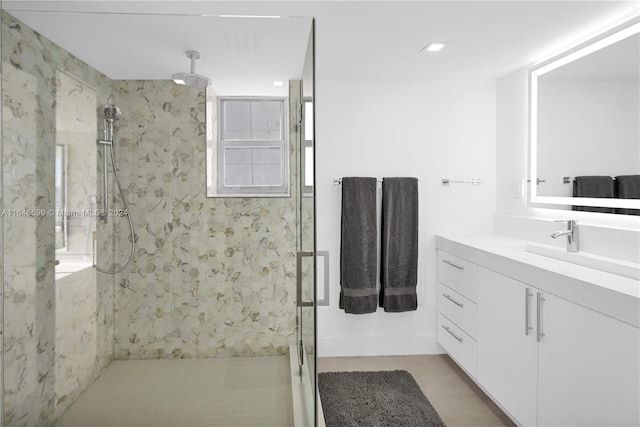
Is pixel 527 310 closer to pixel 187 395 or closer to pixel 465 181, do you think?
pixel 465 181

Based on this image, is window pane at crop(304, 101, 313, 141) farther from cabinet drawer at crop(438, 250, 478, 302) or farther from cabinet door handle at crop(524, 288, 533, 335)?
cabinet drawer at crop(438, 250, 478, 302)

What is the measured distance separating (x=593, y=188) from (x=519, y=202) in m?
0.67

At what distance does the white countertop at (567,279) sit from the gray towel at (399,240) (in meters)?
0.46

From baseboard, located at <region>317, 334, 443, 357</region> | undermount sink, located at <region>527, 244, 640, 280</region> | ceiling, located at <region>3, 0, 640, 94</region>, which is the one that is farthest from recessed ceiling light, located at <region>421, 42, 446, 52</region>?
baseboard, located at <region>317, 334, 443, 357</region>

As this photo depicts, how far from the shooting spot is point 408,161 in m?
3.31

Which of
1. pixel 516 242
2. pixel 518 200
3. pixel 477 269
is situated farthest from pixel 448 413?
pixel 518 200

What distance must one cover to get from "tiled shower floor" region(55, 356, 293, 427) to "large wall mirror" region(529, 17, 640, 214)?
2004 millimetres

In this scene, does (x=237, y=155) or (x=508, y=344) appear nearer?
(x=237, y=155)

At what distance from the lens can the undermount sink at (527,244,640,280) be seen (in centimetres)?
184

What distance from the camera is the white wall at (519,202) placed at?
231cm

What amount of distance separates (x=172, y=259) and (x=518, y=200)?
2.47 m

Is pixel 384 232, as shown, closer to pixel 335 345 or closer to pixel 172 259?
pixel 335 345

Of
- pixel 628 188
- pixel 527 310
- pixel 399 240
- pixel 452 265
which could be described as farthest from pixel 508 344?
pixel 399 240

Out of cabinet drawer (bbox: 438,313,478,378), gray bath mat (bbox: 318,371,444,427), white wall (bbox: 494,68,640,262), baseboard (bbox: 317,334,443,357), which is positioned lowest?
gray bath mat (bbox: 318,371,444,427)
